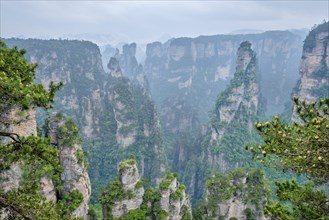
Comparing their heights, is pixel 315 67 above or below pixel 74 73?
above

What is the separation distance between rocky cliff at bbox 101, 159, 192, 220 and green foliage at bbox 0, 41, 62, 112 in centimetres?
2004

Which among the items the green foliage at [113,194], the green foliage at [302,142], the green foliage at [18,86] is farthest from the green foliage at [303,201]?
the green foliage at [113,194]

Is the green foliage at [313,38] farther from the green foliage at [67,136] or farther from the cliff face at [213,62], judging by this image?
the cliff face at [213,62]

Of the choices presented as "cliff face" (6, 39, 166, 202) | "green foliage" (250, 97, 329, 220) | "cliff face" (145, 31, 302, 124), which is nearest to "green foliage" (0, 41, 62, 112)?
"green foliage" (250, 97, 329, 220)

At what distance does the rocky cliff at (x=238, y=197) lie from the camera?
34.5 meters

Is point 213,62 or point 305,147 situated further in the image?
point 213,62

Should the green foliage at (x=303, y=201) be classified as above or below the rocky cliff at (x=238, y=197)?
above

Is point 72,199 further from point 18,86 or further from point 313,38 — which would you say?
point 313,38

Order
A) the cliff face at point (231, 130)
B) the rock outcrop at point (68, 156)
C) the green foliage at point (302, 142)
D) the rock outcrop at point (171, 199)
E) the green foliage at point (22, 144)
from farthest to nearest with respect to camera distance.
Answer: the cliff face at point (231, 130), the rock outcrop at point (171, 199), the rock outcrop at point (68, 156), the green foliage at point (22, 144), the green foliage at point (302, 142)

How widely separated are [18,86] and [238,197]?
29.3m

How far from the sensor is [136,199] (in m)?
31.5

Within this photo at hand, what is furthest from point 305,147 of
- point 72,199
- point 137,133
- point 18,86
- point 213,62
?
point 213,62

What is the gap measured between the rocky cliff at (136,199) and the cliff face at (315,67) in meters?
54.1

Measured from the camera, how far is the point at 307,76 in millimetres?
79562
